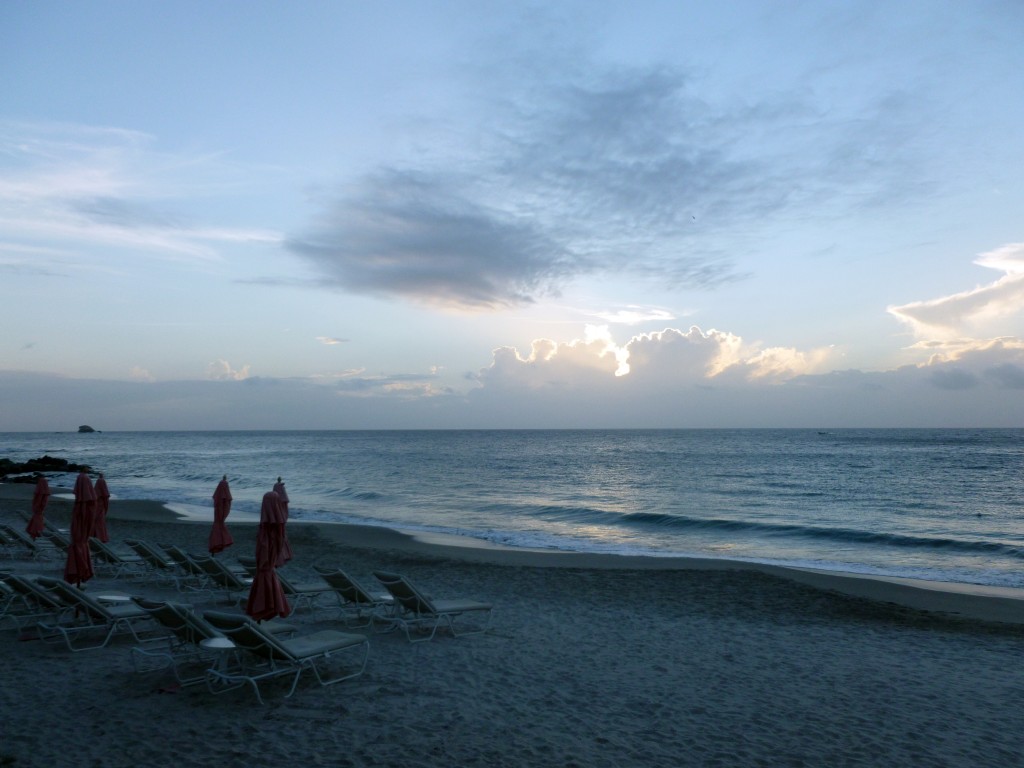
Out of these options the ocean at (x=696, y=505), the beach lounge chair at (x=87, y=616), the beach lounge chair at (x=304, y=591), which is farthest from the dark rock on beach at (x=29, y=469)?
the beach lounge chair at (x=87, y=616)

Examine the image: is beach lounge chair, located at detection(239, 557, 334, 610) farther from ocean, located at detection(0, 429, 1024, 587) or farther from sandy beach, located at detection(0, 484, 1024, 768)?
ocean, located at detection(0, 429, 1024, 587)

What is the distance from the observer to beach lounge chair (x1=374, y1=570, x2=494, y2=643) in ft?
27.1

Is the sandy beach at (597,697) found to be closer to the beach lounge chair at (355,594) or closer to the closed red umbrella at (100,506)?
the beach lounge chair at (355,594)

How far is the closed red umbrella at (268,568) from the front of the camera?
7666 mm

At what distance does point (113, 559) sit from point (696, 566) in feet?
35.4

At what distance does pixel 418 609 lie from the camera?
327 inches

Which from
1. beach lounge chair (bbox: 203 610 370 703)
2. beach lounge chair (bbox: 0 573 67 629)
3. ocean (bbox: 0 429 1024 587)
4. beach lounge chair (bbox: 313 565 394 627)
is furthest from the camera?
ocean (bbox: 0 429 1024 587)

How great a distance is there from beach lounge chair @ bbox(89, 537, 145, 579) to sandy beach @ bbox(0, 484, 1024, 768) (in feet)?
3.17

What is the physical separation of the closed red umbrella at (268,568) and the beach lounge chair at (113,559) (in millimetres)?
5612

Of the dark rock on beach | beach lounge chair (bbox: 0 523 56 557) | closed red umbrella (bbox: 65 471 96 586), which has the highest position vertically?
closed red umbrella (bbox: 65 471 96 586)

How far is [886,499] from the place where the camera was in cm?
3188

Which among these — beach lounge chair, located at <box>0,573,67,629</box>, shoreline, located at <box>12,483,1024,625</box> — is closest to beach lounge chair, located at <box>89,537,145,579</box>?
Answer: beach lounge chair, located at <box>0,573,67,629</box>

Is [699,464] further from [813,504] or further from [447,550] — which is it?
[447,550]

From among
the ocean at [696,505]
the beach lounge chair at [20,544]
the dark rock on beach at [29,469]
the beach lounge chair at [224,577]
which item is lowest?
the dark rock on beach at [29,469]
